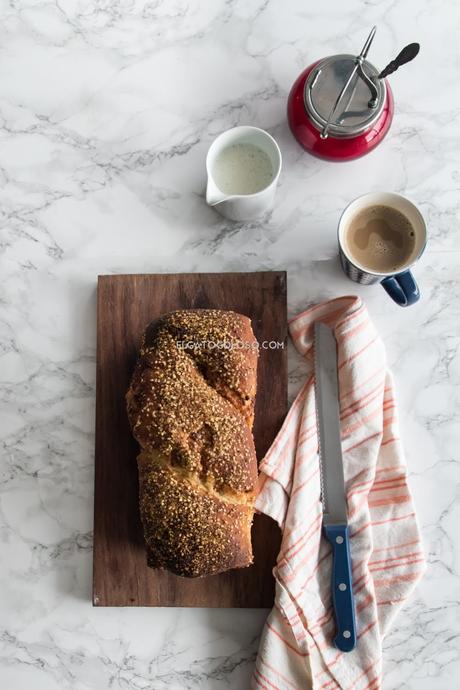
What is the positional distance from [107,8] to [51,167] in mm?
398

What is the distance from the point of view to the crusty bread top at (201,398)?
56.1 inches

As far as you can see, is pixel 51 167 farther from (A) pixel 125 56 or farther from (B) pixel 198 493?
(B) pixel 198 493

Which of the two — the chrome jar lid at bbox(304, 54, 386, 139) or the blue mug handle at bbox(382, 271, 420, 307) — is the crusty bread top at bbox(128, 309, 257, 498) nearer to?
the blue mug handle at bbox(382, 271, 420, 307)

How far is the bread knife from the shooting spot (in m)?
1.50

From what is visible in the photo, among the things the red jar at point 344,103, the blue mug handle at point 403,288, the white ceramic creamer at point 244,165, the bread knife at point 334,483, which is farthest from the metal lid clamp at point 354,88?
the bread knife at point 334,483

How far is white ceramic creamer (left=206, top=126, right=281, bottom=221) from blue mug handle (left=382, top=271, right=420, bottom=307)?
1.03 ft

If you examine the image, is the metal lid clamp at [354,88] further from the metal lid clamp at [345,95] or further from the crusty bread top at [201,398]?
the crusty bread top at [201,398]

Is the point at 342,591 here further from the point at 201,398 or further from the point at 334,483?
the point at 201,398

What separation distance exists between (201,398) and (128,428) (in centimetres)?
25

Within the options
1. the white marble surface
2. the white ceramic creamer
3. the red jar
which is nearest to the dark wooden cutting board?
the white marble surface

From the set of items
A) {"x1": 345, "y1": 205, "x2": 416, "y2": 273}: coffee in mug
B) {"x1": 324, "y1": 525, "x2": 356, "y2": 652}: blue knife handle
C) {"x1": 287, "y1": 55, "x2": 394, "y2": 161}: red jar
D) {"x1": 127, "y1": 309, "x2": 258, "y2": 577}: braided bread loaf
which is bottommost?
{"x1": 324, "y1": 525, "x2": 356, "y2": 652}: blue knife handle

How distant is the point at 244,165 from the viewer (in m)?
1.58

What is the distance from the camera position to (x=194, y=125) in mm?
1698

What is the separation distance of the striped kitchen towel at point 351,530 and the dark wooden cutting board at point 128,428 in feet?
0.20
